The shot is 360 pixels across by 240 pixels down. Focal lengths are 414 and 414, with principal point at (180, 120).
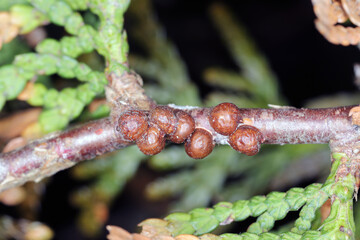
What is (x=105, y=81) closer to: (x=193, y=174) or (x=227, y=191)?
(x=193, y=174)

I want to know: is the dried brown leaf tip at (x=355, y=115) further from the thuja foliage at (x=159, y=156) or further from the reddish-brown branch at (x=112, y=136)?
the thuja foliage at (x=159, y=156)

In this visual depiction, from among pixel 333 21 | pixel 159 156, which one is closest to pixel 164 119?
pixel 333 21

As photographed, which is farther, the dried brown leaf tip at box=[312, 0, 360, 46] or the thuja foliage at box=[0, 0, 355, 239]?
the dried brown leaf tip at box=[312, 0, 360, 46]

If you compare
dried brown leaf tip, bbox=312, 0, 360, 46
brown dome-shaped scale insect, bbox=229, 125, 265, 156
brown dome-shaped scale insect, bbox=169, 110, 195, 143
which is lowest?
brown dome-shaped scale insect, bbox=229, 125, 265, 156

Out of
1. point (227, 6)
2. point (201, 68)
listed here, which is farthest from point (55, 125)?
point (201, 68)

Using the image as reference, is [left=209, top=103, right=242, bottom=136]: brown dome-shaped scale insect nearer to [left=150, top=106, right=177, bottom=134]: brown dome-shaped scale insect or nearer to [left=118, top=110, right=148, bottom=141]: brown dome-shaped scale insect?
[left=150, top=106, right=177, bottom=134]: brown dome-shaped scale insect

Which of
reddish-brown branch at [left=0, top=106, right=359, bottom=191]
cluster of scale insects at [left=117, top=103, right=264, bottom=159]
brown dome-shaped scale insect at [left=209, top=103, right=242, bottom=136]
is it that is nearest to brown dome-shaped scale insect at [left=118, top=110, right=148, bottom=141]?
cluster of scale insects at [left=117, top=103, right=264, bottom=159]

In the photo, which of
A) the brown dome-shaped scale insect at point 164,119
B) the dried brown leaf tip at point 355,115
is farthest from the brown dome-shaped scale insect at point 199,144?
the dried brown leaf tip at point 355,115
